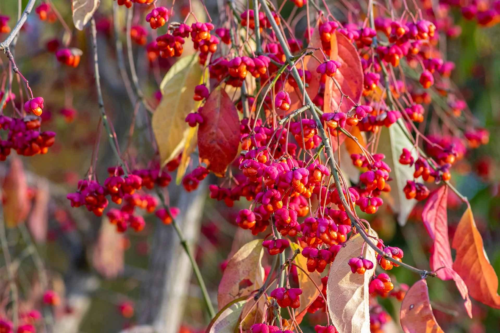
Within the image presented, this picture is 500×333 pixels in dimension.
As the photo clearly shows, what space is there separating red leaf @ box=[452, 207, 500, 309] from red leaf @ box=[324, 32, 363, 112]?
0.44 m

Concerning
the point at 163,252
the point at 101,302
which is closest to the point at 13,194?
the point at 163,252

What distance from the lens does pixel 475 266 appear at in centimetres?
130

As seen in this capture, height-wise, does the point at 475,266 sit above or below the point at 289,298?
below

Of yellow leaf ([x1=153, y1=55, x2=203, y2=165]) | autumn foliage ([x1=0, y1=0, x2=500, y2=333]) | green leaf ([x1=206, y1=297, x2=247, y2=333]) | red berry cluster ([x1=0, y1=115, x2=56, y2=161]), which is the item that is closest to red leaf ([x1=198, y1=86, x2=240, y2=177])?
autumn foliage ([x1=0, y1=0, x2=500, y2=333])

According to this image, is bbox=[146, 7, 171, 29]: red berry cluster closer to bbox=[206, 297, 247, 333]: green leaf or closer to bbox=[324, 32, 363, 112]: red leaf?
bbox=[324, 32, 363, 112]: red leaf

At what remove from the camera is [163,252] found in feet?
8.55

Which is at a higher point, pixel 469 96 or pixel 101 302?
pixel 469 96

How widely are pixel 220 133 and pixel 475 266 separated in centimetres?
69

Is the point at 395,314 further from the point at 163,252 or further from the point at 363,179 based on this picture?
the point at 363,179

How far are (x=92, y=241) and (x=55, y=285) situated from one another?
12.8 inches

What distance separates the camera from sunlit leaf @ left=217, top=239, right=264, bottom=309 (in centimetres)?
119

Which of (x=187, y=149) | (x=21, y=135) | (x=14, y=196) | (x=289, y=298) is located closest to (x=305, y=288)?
(x=289, y=298)

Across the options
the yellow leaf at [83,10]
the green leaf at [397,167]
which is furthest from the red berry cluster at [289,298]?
the yellow leaf at [83,10]

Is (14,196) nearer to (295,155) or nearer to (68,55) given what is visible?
(68,55)
